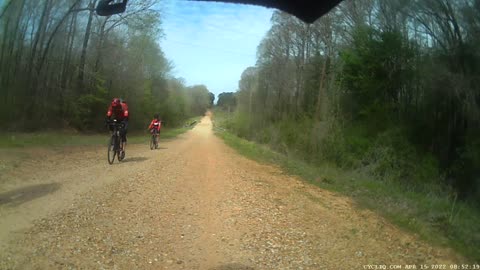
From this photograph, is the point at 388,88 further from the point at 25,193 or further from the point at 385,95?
the point at 25,193

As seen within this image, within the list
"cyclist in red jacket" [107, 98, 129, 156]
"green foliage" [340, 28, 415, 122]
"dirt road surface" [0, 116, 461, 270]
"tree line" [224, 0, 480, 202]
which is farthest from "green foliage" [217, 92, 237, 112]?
"dirt road surface" [0, 116, 461, 270]

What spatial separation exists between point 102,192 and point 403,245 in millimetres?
5726

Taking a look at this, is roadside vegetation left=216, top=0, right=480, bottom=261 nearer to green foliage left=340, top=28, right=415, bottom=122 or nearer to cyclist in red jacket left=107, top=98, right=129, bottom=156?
green foliage left=340, top=28, right=415, bottom=122

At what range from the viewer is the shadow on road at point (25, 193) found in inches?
301

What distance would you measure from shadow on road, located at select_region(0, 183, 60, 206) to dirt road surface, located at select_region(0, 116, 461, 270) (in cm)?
2

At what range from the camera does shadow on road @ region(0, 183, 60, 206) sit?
764cm

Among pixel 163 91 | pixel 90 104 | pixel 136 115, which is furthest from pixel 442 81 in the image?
pixel 163 91

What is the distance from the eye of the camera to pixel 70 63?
87.0 ft

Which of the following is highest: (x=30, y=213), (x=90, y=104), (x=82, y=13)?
(x=82, y=13)

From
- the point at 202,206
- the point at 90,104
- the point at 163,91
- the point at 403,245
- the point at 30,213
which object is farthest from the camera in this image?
the point at 163,91

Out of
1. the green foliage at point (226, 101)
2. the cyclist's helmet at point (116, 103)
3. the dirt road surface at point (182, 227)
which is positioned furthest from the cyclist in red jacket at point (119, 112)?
the green foliage at point (226, 101)

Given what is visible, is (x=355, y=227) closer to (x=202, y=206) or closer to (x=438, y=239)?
(x=438, y=239)

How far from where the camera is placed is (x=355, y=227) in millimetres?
7227

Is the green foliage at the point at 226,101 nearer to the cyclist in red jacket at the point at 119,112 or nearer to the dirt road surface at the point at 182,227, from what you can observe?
the cyclist in red jacket at the point at 119,112
